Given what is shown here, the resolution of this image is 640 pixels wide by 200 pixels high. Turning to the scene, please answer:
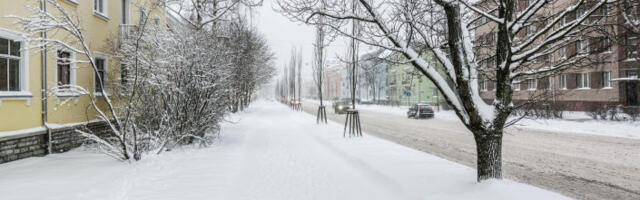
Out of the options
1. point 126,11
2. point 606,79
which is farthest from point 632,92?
point 126,11

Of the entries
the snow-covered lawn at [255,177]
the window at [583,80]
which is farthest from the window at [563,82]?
the snow-covered lawn at [255,177]

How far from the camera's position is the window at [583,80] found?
25.8m

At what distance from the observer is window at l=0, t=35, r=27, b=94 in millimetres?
7301

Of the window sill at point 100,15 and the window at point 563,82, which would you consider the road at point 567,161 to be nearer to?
the window sill at point 100,15

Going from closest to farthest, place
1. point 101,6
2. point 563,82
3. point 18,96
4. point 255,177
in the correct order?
point 255,177 → point 18,96 → point 101,6 → point 563,82

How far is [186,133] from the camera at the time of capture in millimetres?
8688

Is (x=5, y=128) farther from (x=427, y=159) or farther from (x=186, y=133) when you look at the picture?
(x=427, y=159)

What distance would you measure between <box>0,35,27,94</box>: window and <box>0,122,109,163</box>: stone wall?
3.91ft

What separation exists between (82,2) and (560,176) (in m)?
13.9

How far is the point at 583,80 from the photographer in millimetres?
26266

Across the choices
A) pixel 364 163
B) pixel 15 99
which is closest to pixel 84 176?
pixel 15 99

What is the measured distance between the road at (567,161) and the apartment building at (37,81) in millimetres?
8706

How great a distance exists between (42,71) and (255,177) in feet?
23.2

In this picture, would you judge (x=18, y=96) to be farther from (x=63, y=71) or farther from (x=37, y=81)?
(x=63, y=71)
